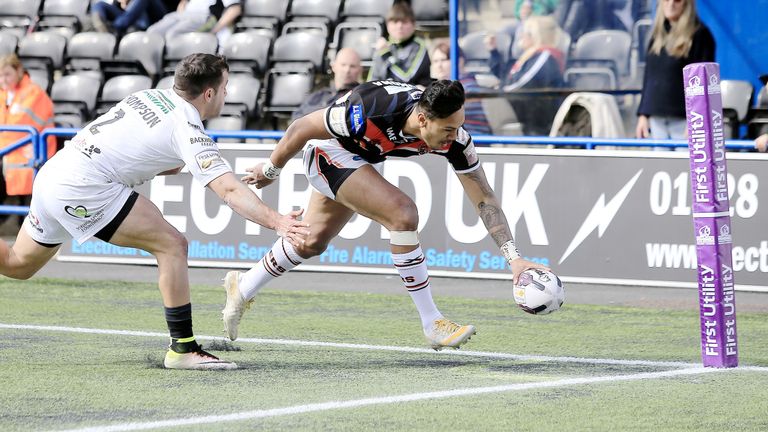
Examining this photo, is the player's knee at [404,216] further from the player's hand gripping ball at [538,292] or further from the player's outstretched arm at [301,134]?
the player's hand gripping ball at [538,292]

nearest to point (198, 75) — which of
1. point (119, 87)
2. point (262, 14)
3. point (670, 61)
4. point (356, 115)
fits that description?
point (356, 115)

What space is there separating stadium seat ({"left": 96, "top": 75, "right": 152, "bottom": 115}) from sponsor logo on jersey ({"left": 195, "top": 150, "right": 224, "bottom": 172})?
443 inches

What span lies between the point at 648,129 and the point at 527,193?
1497 millimetres

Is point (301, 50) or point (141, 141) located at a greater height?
point (301, 50)

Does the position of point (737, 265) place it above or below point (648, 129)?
below

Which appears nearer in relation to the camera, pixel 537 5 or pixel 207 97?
pixel 207 97

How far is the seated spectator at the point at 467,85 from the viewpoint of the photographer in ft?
48.9

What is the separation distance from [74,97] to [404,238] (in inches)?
454

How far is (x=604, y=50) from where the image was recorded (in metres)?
14.8

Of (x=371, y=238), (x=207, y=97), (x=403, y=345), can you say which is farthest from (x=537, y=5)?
(x=207, y=97)

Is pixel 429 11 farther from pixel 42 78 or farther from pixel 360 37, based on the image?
pixel 42 78

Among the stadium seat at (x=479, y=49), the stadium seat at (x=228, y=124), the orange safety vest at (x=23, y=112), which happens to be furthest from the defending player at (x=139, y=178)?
the stadium seat at (x=228, y=124)

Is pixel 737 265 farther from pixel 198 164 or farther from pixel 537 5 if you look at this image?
pixel 198 164

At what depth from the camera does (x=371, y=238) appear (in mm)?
13641
